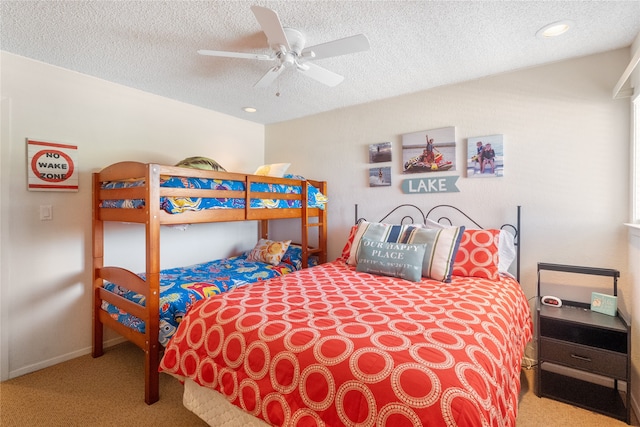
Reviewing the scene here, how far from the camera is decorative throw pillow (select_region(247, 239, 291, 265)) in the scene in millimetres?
3225

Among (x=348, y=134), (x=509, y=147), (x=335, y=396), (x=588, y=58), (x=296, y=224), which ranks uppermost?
(x=588, y=58)

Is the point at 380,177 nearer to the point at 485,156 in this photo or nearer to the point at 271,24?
the point at 485,156

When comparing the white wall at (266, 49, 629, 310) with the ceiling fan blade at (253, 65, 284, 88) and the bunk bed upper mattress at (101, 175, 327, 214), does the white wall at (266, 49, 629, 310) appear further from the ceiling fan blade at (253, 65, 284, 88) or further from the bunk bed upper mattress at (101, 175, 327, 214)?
the ceiling fan blade at (253, 65, 284, 88)

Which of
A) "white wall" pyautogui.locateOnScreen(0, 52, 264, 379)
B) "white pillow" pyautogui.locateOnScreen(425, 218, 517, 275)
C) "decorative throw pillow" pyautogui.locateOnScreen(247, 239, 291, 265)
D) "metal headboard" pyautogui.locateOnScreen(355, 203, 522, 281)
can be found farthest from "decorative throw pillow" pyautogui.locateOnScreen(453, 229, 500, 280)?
"white wall" pyautogui.locateOnScreen(0, 52, 264, 379)

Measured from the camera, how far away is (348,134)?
3.44 metres

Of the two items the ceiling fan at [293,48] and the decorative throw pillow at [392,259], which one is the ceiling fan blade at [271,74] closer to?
the ceiling fan at [293,48]

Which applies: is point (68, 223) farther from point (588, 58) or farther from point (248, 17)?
point (588, 58)

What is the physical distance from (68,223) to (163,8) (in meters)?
1.89

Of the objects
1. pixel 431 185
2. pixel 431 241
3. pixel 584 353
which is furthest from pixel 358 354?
pixel 431 185

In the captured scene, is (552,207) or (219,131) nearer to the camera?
(552,207)

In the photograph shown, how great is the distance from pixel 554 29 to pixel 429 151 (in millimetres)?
1222

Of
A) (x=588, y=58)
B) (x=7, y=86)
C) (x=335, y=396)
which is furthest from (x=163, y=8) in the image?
(x=588, y=58)

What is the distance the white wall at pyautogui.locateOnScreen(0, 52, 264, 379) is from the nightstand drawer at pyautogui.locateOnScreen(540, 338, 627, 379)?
3.30 meters

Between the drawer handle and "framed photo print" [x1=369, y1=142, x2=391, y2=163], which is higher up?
"framed photo print" [x1=369, y1=142, x2=391, y2=163]
